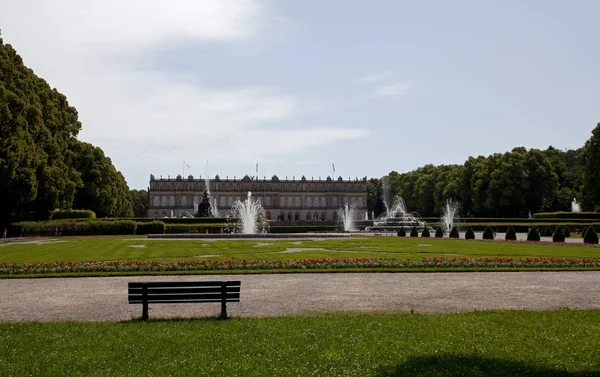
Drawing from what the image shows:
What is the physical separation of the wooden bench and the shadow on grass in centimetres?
375

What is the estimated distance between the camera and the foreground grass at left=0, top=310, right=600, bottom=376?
615 cm

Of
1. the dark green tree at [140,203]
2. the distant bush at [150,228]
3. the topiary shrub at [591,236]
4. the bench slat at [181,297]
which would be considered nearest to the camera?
the bench slat at [181,297]

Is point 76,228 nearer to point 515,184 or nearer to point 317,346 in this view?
point 317,346

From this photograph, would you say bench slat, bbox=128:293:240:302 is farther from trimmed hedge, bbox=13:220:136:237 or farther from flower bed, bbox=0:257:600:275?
trimmed hedge, bbox=13:220:136:237

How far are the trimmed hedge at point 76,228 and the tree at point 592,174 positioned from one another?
1543 inches

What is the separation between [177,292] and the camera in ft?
30.1

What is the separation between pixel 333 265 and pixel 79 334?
10429 mm

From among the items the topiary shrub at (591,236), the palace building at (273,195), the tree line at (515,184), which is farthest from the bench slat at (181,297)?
the palace building at (273,195)

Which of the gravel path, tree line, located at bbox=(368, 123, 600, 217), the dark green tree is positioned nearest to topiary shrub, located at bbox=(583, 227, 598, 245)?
the gravel path

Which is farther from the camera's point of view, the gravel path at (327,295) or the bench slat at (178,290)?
the gravel path at (327,295)

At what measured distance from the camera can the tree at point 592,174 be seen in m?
51.9

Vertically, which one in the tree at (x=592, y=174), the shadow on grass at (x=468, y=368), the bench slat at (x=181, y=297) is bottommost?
the shadow on grass at (x=468, y=368)

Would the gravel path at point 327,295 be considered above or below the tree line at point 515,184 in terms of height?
below

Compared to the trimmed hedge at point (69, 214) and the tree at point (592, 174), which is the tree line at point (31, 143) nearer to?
the trimmed hedge at point (69, 214)
